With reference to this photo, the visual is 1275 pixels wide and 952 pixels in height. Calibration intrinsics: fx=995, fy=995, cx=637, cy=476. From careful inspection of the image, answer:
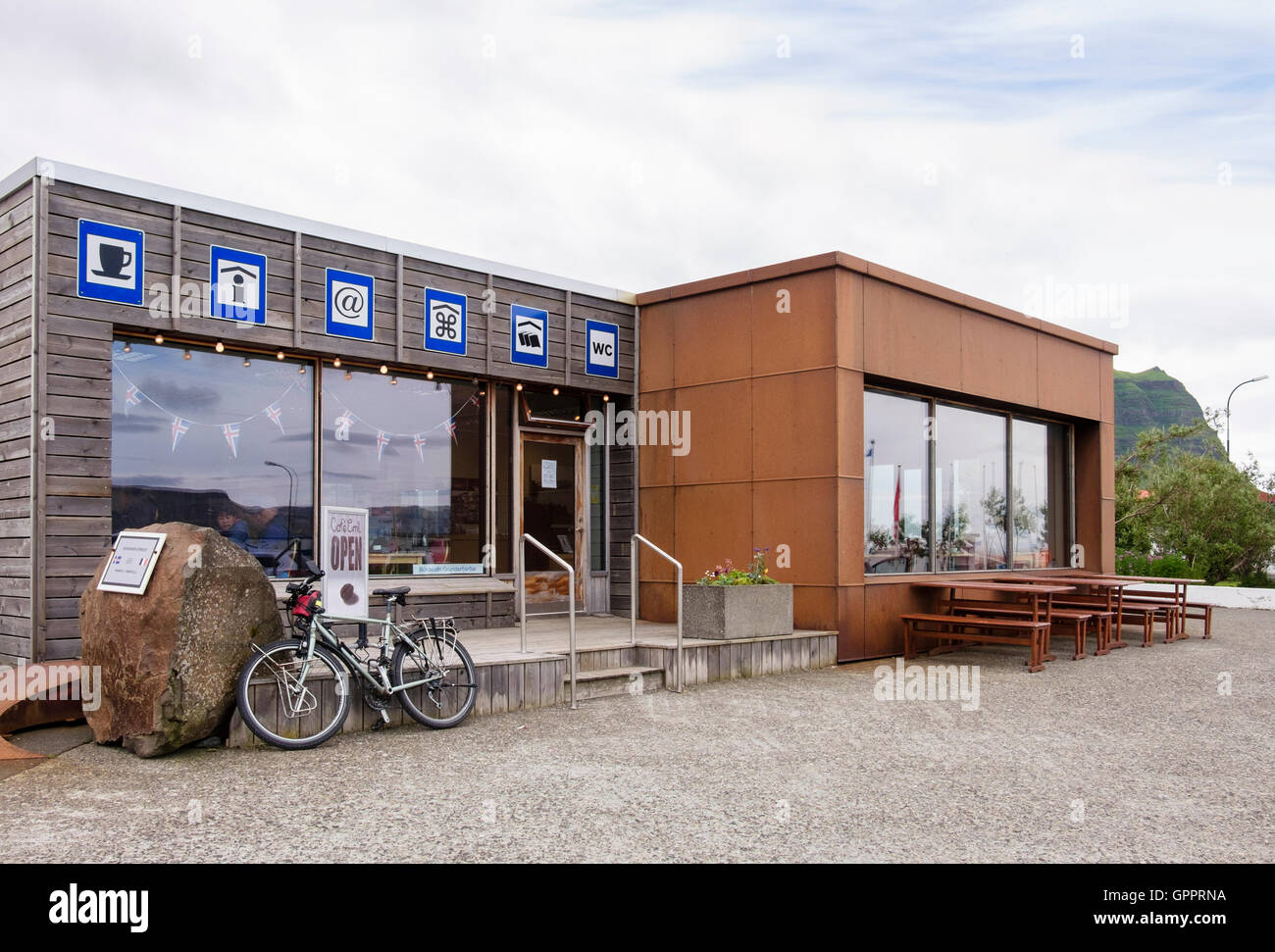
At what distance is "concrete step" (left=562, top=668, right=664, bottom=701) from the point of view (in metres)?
7.54

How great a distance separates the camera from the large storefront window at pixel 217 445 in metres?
7.65

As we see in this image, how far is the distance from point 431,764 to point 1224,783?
167 inches

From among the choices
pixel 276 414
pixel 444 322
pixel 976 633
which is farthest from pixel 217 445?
pixel 976 633

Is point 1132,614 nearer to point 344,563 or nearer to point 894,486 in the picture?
point 894,486

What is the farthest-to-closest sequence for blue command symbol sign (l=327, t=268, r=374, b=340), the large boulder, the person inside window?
blue command symbol sign (l=327, t=268, r=374, b=340) < the person inside window < the large boulder

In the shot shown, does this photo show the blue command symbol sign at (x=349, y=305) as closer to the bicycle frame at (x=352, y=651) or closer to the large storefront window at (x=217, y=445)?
the large storefront window at (x=217, y=445)

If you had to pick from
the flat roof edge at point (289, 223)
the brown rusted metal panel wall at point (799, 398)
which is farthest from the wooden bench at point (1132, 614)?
the flat roof edge at point (289, 223)

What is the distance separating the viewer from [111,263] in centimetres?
733

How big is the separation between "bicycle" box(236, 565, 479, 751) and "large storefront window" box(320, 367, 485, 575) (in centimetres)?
271

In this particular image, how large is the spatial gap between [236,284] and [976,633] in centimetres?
772

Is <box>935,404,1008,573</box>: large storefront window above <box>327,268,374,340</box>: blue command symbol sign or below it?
below

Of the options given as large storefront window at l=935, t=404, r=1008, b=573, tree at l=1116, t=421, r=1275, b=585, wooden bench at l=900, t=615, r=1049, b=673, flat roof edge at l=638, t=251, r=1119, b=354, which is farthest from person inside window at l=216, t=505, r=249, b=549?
tree at l=1116, t=421, r=1275, b=585

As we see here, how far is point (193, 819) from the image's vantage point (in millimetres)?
4406

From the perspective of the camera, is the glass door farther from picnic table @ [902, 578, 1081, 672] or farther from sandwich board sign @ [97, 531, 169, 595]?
sandwich board sign @ [97, 531, 169, 595]
